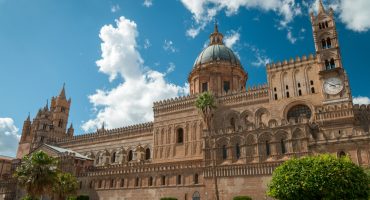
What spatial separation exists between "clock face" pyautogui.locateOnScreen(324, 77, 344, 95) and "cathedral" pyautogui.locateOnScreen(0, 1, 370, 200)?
11cm

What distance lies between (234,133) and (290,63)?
1359 cm

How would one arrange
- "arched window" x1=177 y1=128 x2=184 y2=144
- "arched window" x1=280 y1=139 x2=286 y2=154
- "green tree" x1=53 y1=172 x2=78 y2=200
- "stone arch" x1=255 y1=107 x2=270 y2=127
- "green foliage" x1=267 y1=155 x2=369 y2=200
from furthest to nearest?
1. "arched window" x1=177 y1=128 x2=184 y2=144
2. "stone arch" x1=255 y1=107 x2=270 y2=127
3. "green tree" x1=53 y1=172 x2=78 y2=200
4. "arched window" x1=280 y1=139 x2=286 y2=154
5. "green foliage" x1=267 y1=155 x2=369 y2=200

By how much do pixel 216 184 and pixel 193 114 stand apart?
1627 centimetres

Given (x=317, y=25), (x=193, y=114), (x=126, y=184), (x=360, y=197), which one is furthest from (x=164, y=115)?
(x=360, y=197)

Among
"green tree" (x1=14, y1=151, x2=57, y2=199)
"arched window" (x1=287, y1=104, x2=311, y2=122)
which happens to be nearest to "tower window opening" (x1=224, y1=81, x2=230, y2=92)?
"arched window" (x1=287, y1=104, x2=311, y2=122)

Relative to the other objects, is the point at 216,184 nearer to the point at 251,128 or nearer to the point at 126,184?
the point at 251,128

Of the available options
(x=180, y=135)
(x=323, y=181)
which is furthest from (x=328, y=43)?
(x=180, y=135)

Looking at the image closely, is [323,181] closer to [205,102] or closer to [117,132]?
[205,102]

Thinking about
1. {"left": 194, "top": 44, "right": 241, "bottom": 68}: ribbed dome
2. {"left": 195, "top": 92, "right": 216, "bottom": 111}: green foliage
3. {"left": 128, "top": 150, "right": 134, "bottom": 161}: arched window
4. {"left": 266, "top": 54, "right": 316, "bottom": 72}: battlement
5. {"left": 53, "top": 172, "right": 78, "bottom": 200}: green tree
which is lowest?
{"left": 53, "top": 172, "right": 78, "bottom": 200}: green tree

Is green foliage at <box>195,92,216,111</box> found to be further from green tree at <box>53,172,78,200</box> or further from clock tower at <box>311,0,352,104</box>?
green tree at <box>53,172,78,200</box>

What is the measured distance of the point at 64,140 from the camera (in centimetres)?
6900

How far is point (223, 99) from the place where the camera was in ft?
161

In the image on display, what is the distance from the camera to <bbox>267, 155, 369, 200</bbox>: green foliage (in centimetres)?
2306

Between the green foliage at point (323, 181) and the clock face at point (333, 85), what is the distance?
16856 mm
